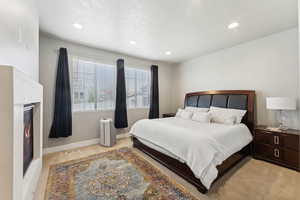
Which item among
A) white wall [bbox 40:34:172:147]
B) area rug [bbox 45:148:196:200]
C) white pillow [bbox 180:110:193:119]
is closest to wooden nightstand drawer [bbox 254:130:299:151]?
white pillow [bbox 180:110:193:119]

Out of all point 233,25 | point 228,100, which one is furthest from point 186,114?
point 233,25

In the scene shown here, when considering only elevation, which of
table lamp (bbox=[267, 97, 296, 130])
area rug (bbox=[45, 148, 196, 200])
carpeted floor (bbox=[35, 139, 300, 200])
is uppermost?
table lamp (bbox=[267, 97, 296, 130])

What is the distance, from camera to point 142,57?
13.8 ft

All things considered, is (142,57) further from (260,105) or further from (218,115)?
(260,105)

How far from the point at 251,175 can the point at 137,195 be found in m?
1.84

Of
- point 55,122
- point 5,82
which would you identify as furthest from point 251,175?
point 55,122

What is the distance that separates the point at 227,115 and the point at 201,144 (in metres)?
1.57

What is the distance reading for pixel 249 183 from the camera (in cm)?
183

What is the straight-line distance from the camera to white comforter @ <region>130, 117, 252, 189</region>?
1646 millimetres

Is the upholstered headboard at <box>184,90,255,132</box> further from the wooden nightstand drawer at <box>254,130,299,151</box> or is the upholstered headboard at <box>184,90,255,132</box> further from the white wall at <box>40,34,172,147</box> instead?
the white wall at <box>40,34,172,147</box>

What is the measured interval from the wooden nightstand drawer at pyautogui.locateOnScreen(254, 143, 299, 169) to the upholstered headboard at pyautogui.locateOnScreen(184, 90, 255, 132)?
0.43 m

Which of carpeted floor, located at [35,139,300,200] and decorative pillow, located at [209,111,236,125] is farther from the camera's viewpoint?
decorative pillow, located at [209,111,236,125]

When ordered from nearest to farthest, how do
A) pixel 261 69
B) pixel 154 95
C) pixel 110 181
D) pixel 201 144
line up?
pixel 201 144 → pixel 110 181 → pixel 261 69 → pixel 154 95

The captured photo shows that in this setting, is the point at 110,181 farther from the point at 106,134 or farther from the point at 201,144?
the point at 106,134
